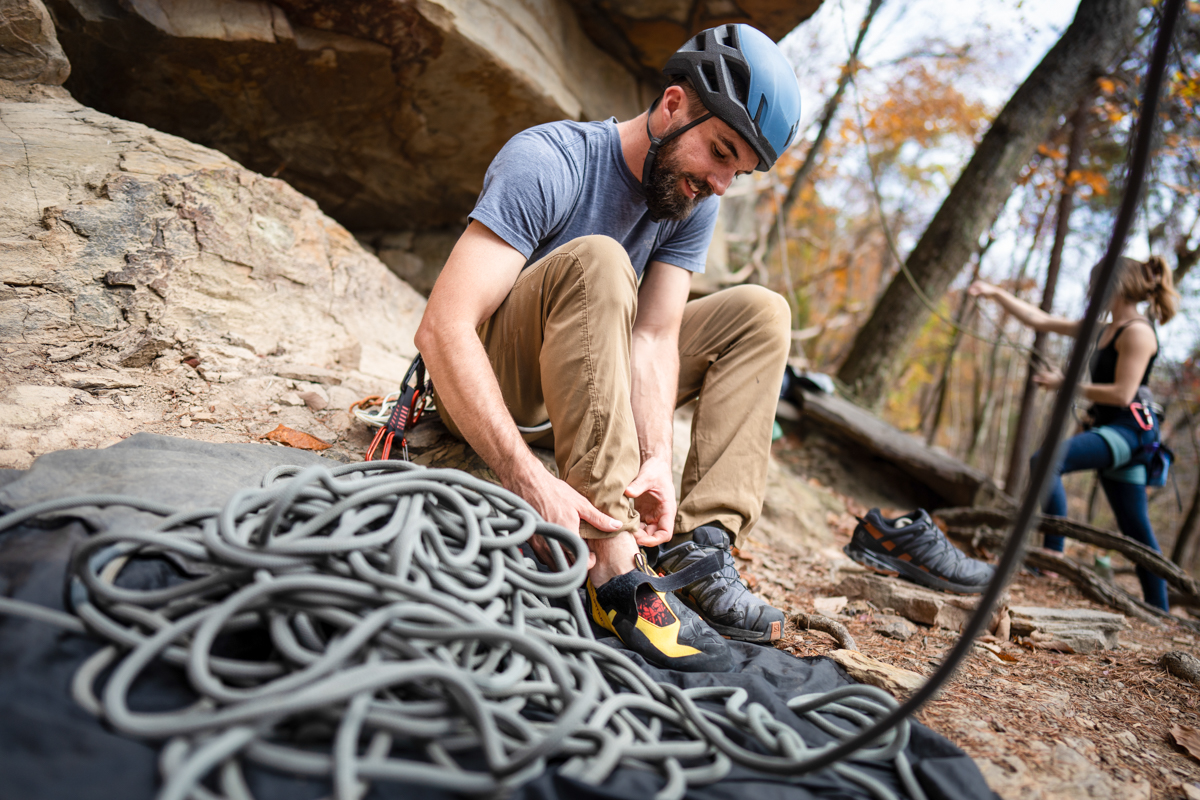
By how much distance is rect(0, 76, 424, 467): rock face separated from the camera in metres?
1.88

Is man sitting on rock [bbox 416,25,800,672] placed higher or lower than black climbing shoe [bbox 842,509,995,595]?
higher

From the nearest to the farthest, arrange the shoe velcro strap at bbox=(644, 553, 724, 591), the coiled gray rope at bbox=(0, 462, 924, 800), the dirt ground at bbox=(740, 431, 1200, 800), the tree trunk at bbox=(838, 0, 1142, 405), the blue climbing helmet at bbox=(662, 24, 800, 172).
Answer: the coiled gray rope at bbox=(0, 462, 924, 800), the dirt ground at bbox=(740, 431, 1200, 800), the shoe velcro strap at bbox=(644, 553, 724, 591), the blue climbing helmet at bbox=(662, 24, 800, 172), the tree trunk at bbox=(838, 0, 1142, 405)

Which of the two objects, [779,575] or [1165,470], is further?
[1165,470]

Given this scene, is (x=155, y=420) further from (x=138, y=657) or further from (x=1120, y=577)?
(x=1120, y=577)

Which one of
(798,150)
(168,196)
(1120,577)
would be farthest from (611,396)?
(798,150)

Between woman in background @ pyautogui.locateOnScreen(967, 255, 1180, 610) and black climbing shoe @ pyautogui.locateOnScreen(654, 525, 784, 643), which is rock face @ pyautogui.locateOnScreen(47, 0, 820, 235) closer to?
woman in background @ pyautogui.locateOnScreen(967, 255, 1180, 610)

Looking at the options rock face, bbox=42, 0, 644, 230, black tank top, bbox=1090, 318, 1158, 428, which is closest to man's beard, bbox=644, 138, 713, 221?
rock face, bbox=42, 0, 644, 230

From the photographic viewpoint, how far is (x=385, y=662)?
2.89 ft

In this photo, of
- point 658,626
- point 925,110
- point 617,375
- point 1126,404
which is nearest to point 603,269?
point 617,375

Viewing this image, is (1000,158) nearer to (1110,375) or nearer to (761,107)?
(1110,375)

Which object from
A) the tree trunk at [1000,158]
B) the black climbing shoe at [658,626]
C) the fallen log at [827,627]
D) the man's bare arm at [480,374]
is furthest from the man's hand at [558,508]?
the tree trunk at [1000,158]

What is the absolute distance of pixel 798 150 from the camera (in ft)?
29.1

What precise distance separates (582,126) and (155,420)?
160 cm

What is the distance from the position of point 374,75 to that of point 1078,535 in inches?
171
